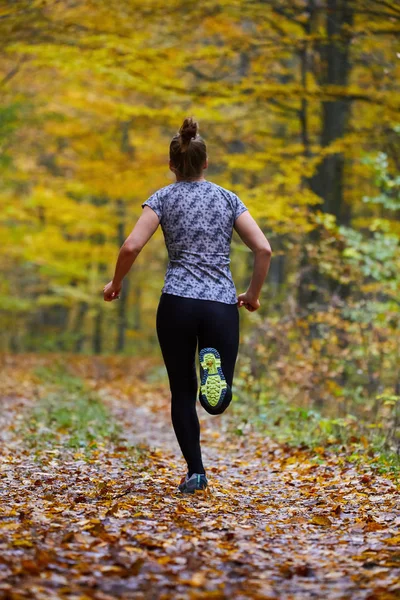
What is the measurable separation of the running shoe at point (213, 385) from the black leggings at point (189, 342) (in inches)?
2.5

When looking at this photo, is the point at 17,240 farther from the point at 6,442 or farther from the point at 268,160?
the point at 6,442

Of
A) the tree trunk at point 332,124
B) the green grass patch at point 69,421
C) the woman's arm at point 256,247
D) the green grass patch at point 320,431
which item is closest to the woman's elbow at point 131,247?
the woman's arm at point 256,247

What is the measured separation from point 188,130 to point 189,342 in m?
1.30

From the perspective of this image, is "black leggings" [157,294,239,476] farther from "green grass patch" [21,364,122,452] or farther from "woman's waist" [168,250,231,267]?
"green grass patch" [21,364,122,452]

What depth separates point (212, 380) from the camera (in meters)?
4.95

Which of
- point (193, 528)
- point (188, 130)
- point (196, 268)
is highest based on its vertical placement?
point (188, 130)

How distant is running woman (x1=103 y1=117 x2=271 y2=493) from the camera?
4992 mm

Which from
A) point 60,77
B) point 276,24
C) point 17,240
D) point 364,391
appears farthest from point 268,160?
point 17,240

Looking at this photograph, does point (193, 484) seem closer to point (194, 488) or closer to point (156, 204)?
point (194, 488)

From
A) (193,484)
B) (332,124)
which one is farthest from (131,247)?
(332,124)

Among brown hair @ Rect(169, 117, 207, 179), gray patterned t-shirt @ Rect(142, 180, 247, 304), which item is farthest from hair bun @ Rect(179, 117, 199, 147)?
gray patterned t-shirt @ Rect(142, 180, 247, 304)

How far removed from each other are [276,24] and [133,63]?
2364 mm

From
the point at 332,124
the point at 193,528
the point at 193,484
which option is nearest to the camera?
the point at 193,528

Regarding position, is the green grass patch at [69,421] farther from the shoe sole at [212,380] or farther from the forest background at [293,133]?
the shoe sole at [212,380]
